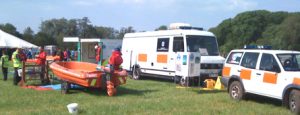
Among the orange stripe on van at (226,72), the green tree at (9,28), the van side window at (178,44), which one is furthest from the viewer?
the green tree at (9,28)

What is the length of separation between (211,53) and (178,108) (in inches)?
300

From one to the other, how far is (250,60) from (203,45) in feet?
20.3

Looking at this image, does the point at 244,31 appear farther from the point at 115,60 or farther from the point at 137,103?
the point at 137,103

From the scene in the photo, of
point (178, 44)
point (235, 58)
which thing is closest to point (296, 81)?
point (235, 58)

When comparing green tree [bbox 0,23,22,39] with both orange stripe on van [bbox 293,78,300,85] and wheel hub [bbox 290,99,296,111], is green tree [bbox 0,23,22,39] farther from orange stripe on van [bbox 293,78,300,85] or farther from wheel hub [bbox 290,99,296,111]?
orange stripe on van [bbox 293,78,300,85]

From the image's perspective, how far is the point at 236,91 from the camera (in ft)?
42.3

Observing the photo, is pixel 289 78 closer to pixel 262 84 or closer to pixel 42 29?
pixel 262 84

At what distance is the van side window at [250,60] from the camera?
12211 mm

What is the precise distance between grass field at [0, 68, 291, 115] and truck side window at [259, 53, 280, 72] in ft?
3.54

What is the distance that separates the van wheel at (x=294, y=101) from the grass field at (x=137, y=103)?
0.22 metres

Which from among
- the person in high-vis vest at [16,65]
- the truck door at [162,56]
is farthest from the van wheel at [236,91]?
the person in high-vis vest at [16,65]

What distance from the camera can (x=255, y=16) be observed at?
4008 inches

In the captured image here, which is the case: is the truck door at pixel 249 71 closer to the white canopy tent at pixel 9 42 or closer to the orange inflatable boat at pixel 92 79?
the orange inflatable boat at pixel 92 79

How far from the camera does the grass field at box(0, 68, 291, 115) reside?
10.8 meters
